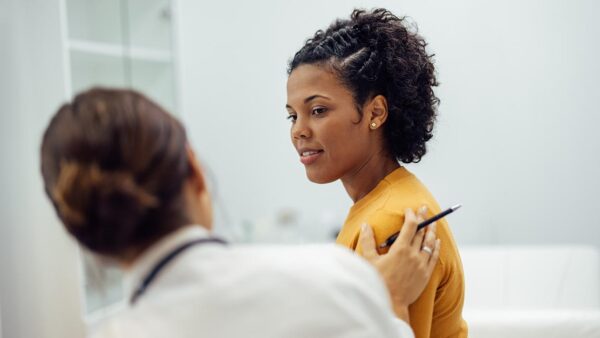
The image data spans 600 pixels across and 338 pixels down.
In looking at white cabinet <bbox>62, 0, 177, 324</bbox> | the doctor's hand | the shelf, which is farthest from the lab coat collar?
the shelf

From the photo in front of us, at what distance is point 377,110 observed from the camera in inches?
45.6

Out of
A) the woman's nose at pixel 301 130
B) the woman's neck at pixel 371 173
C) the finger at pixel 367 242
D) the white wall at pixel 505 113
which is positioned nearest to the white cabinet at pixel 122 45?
the white wall at pixel 505 113

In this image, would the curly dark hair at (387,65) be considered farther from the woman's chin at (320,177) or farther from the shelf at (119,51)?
the shelf at (119,51)

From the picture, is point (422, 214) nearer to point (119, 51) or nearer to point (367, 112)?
point (367, 112)

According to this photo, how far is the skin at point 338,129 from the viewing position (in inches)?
45.2

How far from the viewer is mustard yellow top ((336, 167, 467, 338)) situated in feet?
3.41

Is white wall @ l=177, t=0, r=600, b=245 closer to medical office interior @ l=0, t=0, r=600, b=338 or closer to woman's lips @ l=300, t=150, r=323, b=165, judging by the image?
medical office interior @ l=0, t=0, r=600, b=338

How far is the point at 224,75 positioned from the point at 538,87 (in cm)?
151

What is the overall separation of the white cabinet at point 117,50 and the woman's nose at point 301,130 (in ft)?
3.53

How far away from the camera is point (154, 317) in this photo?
0.65 metres

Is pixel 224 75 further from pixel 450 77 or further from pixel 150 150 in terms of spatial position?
pixel 150 150

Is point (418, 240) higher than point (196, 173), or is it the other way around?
point (196, 173)

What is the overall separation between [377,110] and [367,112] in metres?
0.02

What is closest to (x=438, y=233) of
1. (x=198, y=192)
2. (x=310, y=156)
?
(x=310, y=156)
